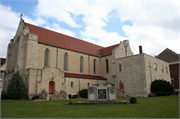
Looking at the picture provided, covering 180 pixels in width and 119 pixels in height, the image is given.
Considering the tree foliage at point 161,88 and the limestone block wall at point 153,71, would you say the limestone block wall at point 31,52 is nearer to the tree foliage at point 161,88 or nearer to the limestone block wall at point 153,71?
the limestone block wall at point 153,71

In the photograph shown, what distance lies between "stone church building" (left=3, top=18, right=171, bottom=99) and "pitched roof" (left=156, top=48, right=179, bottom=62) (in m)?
7.04

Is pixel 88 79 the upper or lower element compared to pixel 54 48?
lower

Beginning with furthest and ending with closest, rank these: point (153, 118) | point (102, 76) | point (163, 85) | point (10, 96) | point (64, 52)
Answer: point (102, 76) → point (64, 52) → point (163, 85) → point (10, 96) → point (153, 118)

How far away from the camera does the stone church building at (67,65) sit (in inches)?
1171

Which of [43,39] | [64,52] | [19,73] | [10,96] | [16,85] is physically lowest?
[10,96]

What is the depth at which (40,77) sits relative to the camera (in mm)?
28672

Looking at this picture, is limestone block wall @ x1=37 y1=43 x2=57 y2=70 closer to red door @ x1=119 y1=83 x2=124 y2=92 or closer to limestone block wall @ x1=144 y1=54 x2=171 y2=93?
red door @ x1=119 y1=83 x2=124 y2=92

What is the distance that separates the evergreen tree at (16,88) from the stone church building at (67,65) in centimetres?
101

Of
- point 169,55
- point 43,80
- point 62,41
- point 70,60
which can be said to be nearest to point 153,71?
point 169,55

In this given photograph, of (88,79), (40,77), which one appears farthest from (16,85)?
(88,79)

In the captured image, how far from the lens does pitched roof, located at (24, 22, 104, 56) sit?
113 feet

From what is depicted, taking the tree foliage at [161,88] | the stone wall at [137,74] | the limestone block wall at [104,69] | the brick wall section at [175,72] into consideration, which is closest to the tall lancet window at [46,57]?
the limestone block wall at [104,69]

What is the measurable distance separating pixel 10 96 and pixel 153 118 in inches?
985

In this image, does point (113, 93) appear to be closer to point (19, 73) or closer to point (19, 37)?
point (19, 73)
